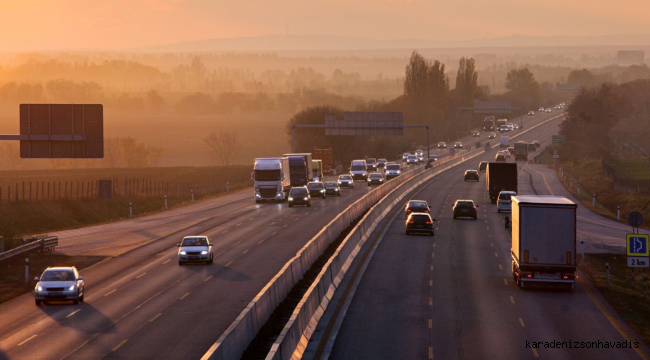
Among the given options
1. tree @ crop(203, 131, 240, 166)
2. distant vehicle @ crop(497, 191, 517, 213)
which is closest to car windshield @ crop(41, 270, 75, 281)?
distant vehicle @ crop(497, 191, 517, 213)

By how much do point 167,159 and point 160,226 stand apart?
13659cm

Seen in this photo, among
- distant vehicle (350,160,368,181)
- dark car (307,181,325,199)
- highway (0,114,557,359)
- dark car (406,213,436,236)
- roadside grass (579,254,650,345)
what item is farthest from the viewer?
distant vehicle (350,160,368,181)

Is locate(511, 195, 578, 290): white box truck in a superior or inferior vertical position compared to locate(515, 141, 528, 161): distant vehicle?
inferior

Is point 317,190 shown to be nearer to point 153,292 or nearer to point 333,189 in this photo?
point 333,189

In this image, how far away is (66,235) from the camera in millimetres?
51438

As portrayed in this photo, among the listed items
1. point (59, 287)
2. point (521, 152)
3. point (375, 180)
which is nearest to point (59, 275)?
point (59, 287)

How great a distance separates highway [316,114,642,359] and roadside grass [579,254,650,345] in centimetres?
69

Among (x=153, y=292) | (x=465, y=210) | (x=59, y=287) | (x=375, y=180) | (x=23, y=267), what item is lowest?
(x=23, y=267)

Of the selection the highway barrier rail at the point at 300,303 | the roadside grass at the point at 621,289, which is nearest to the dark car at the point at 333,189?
the highway barrier rail at the point at 300,303

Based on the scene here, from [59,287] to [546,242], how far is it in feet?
58.3

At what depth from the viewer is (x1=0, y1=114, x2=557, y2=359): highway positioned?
21922 mm

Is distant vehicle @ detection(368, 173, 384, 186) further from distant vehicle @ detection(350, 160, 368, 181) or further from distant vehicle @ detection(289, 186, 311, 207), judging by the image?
distant vehicle @ detection(289, 186, 311, 207)

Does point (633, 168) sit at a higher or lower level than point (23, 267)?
higher

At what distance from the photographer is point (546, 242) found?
29094 mm
